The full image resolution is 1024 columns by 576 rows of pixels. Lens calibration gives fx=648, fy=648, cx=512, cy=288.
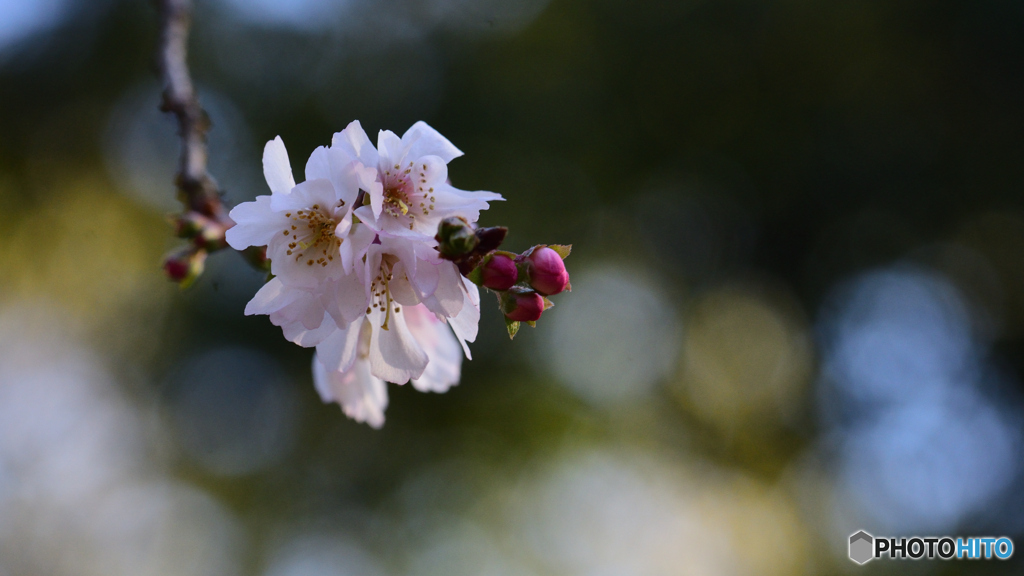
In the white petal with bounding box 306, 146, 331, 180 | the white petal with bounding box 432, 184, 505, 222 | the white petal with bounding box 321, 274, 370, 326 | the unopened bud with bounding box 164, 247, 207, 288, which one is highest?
the white petal with bounding box 432, 184, 505, 222

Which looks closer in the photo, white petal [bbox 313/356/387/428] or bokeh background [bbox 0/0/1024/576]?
white petal [bbox 313/356/387/428]

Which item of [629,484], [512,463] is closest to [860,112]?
[629,484]

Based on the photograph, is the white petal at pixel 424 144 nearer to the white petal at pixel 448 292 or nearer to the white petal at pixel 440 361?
the white petal at pixel 448 292

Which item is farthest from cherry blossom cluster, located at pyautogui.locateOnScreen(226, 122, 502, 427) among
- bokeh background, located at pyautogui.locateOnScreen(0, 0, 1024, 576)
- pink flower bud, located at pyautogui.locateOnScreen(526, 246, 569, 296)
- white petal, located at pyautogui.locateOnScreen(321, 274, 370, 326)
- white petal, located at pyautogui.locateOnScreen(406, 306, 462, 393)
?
bokeh background, located at pyautogui.locateOnScreen(0, 0, 1024, 576)

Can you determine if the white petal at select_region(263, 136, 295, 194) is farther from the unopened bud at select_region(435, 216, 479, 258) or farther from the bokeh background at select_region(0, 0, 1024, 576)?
the bokeh background at select_region(0, 0, 1024, 576)

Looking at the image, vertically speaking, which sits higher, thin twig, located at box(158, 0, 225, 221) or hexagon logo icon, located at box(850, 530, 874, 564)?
hexagon logo icon, located at box(850, 530, 874, 564)

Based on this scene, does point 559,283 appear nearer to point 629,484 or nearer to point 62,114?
point 629,484

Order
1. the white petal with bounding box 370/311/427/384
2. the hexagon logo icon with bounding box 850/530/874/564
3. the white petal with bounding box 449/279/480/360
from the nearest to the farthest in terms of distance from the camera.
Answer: the white petal with bounding box 449/279/480/360, the white petal with bounding box 370/311/427/384, the hexagon logo icon with bounding box 850/530/874/564

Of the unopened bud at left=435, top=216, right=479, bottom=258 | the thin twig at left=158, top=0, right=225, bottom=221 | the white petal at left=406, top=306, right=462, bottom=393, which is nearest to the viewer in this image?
the unopened bud at left=435, top=216, right=479, bottom=258
